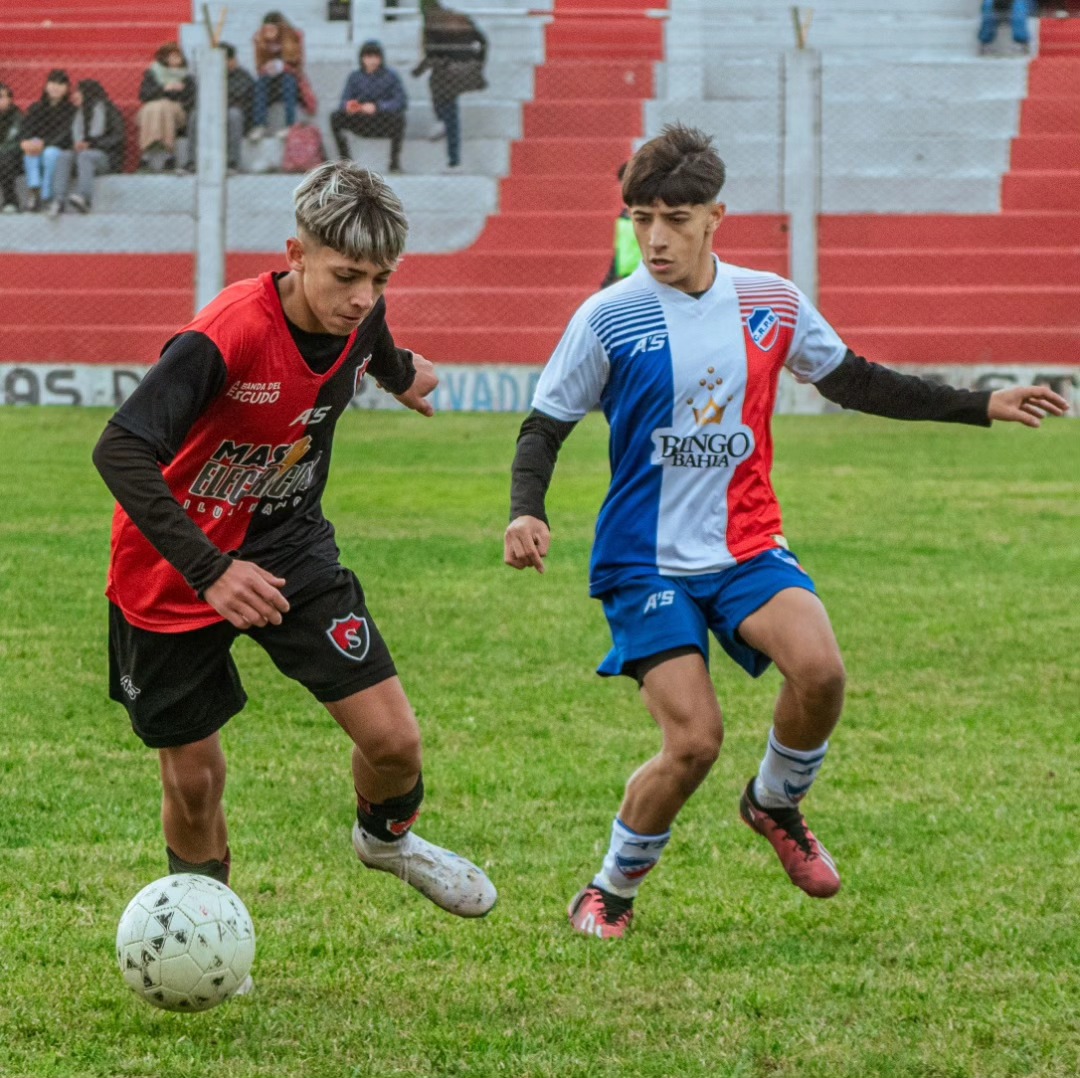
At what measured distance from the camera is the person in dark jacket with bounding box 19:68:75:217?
2041 cm

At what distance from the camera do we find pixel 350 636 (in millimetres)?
4223

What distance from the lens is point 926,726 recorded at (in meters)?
6.73

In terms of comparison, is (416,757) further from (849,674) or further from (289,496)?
(849,674)

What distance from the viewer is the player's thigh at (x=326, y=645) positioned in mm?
4180

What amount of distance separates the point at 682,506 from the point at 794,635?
1.41 feet

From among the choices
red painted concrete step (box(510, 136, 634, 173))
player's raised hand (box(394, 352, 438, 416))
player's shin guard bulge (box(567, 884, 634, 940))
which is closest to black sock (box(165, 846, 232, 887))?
player's shin guard bulge (box(567, 884, 634, 940))

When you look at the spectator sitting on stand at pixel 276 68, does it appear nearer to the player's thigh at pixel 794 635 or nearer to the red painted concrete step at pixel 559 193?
the red painted concrete step at pixel 559 193

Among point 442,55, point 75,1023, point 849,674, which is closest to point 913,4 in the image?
point 442,55

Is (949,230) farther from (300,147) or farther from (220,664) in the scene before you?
(220,664)

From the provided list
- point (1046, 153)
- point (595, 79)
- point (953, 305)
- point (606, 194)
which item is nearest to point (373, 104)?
point (606, 194)

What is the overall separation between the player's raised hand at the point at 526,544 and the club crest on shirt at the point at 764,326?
819 millimetres

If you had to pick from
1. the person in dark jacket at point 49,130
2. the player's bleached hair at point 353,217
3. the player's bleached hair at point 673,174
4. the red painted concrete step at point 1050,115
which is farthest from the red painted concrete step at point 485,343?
the player's bleached hair at point 353,217

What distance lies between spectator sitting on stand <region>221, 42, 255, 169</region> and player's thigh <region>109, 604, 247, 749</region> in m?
16.7

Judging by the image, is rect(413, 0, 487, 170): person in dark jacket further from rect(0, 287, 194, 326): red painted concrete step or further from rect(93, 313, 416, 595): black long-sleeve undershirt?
rect(93, 313, 416, 595): black long-sleeve undershirt
